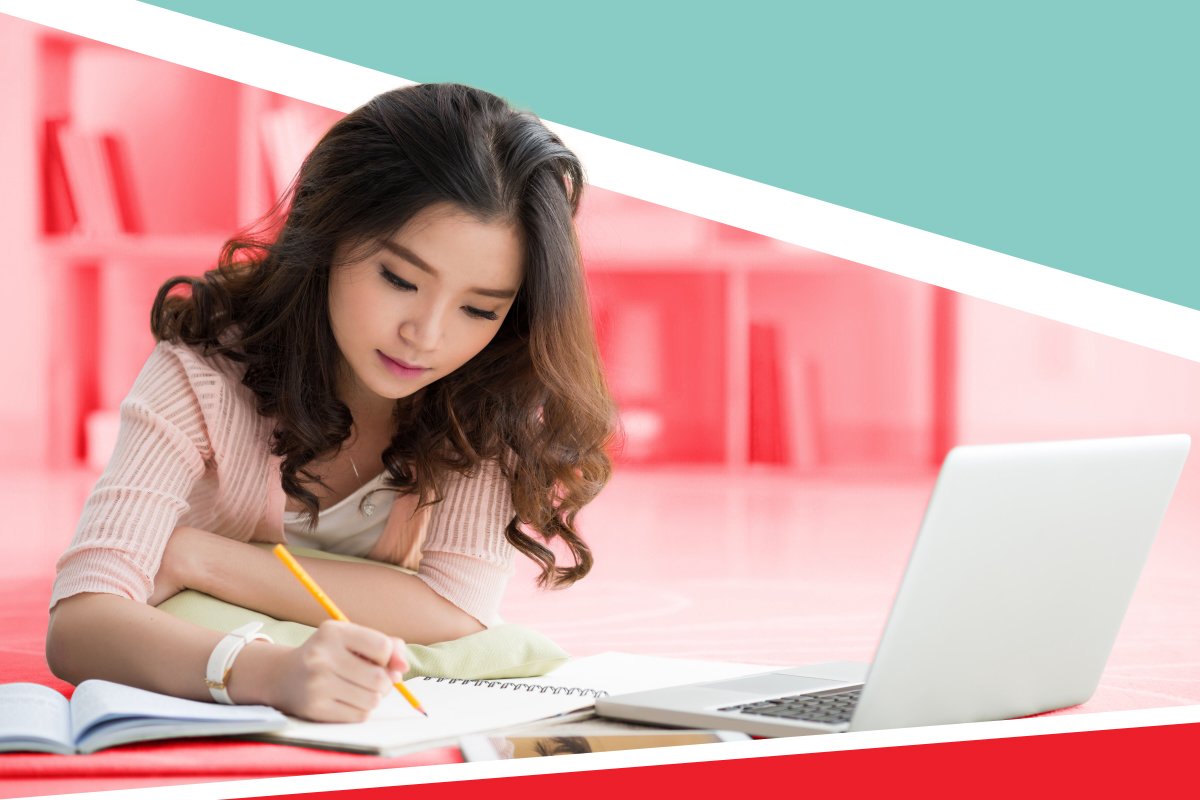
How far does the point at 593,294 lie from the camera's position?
3.62 metres

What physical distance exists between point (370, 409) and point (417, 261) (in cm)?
30

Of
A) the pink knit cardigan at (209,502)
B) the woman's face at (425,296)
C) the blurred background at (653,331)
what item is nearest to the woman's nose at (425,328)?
the woman's face at (425,296)

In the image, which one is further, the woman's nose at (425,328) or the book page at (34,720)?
the woman's nose at (425,328)

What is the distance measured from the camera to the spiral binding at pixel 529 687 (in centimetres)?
109

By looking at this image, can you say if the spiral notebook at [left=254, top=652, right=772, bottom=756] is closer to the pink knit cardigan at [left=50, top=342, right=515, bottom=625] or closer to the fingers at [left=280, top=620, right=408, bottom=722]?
the fingers at [left=280, top=620, right=408, bottom=722]

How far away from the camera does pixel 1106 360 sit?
4.10m

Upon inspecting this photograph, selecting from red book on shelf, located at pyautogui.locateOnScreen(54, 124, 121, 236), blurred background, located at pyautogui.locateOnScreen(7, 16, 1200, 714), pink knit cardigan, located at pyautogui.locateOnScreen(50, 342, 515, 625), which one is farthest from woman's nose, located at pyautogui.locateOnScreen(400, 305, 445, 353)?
red book on shelf, located at pyautogui.locateOnScreen(54, 124, 121, 236)

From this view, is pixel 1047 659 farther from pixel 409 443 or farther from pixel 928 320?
pixel 928 320

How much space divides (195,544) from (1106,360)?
342 centimetres

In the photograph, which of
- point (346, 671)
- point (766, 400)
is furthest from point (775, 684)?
point (766, 400)

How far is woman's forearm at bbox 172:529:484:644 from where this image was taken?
1.22 meters

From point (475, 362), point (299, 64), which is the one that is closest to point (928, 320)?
point (299, 64)

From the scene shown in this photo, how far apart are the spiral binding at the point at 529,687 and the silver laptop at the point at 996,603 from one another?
112 millimetres

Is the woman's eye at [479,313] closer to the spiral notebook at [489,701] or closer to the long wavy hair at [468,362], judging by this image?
the long wavy hair at [468,362]
